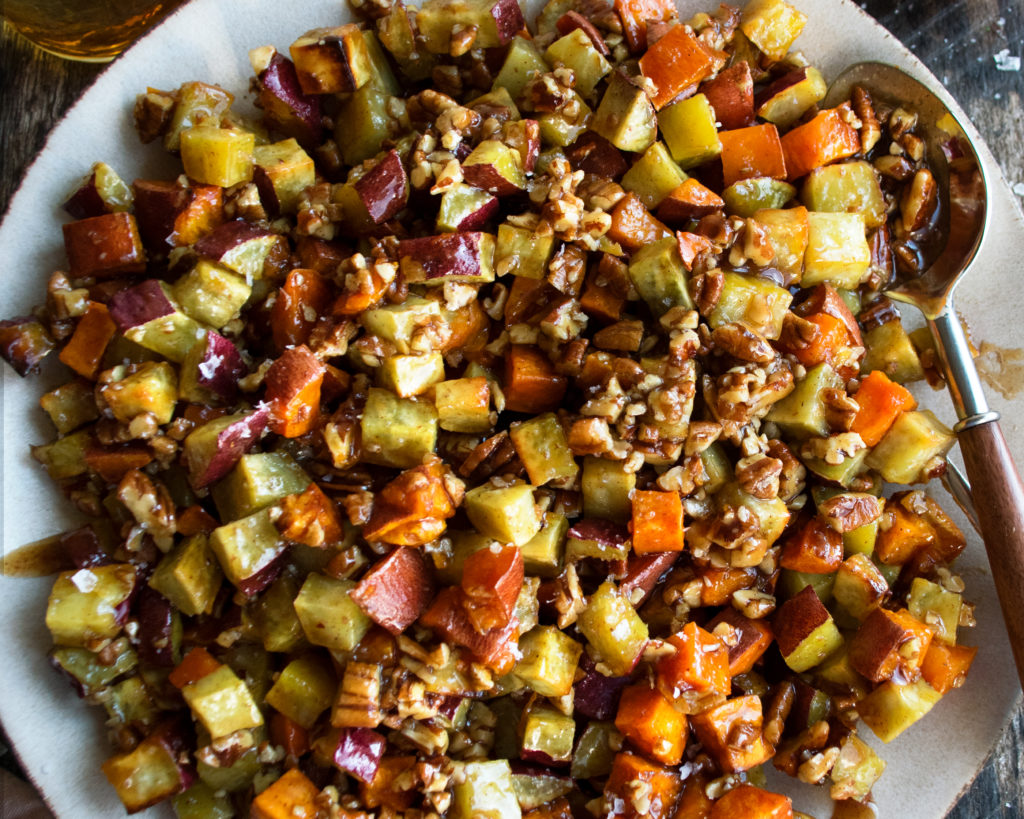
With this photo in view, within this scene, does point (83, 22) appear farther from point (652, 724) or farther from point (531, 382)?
point (652, 724)

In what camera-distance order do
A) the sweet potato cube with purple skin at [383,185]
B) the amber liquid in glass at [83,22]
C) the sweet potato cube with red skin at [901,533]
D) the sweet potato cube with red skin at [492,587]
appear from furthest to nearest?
1. the amber liquid in glass at [83,22]
2. the sweet potato cube with red skin at [901,533]
3. the sweet potato cube with purple skin at [383,185]
4. the sweet potato cube with red skin at [492,587]

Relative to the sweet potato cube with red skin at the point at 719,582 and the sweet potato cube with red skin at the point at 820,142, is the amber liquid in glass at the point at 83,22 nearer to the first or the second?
the sweet potato cube with red skin at the point at 820,142

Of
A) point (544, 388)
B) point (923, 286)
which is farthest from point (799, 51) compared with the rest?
point (544, 388)

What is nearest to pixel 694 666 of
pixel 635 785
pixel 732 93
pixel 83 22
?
pixel 635 785

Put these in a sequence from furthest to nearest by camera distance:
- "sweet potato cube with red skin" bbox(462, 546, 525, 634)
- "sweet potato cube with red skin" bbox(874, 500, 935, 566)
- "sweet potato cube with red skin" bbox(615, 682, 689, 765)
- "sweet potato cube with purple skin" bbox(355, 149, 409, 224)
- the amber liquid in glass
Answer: the amber liquid in glass, "sweet potato cube with red skin" bbox(874, 500, 935, 566), "sweet potato cube with purple skin" bbox(355, 149, 409, 224), "sweet potato cube with red skin" bbox(615, 682, 689, 765), "sweet potato cube with red skin" bbox(462, 546, 525, 634)

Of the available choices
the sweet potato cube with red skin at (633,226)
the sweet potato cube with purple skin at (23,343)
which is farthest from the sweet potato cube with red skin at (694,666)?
the sweet potato cube with purple skin at (23,343)

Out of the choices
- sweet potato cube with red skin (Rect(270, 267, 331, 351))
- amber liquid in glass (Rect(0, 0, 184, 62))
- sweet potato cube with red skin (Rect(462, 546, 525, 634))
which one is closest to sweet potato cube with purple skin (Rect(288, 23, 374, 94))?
sweet potato cube with red skin (Rect(270, 267, 331, 351))

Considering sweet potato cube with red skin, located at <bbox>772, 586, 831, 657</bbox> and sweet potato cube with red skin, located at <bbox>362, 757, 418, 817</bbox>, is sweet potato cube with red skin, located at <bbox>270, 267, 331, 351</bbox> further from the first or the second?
sweet potato cube with red skin, located at <bbox>772, 586, 831, 657</bbox>
